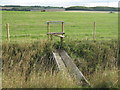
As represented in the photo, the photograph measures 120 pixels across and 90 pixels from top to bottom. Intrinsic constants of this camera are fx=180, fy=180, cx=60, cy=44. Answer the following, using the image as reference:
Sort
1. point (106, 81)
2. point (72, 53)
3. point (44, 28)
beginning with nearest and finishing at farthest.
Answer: point (106, 81) → point (72, 53) → point (44, 28)

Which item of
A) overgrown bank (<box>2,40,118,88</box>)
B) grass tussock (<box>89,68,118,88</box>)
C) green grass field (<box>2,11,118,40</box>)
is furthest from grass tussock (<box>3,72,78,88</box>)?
green grass field (<box>2,11,118,40</box>)

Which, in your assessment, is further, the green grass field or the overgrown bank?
the green grass field

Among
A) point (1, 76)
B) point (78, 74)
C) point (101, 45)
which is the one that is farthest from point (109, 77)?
point (101, 45)

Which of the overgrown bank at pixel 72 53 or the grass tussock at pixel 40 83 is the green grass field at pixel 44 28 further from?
the grass tussock at pixel 40 83

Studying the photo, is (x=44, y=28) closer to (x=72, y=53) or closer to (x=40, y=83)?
(x=72, y=53)

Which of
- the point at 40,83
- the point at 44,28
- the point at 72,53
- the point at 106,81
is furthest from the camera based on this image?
the point at 44,28

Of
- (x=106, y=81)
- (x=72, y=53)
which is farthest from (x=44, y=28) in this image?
(x=106, y=81)

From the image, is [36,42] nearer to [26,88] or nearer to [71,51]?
[71,51]

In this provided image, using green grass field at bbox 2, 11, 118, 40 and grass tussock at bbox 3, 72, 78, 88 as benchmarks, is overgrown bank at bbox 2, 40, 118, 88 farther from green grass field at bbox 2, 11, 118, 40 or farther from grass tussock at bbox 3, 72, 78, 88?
grass tussock at bbox 3, 72, 78, 88

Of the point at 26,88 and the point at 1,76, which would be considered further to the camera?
the point at 1,76

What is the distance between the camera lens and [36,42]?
9617 mm

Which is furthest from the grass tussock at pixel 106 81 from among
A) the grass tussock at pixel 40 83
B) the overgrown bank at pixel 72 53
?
the overgrown bank at pixel 72 53

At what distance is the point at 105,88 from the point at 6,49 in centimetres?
580

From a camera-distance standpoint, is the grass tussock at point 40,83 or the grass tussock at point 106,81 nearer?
the grass tussock at point 40,83
